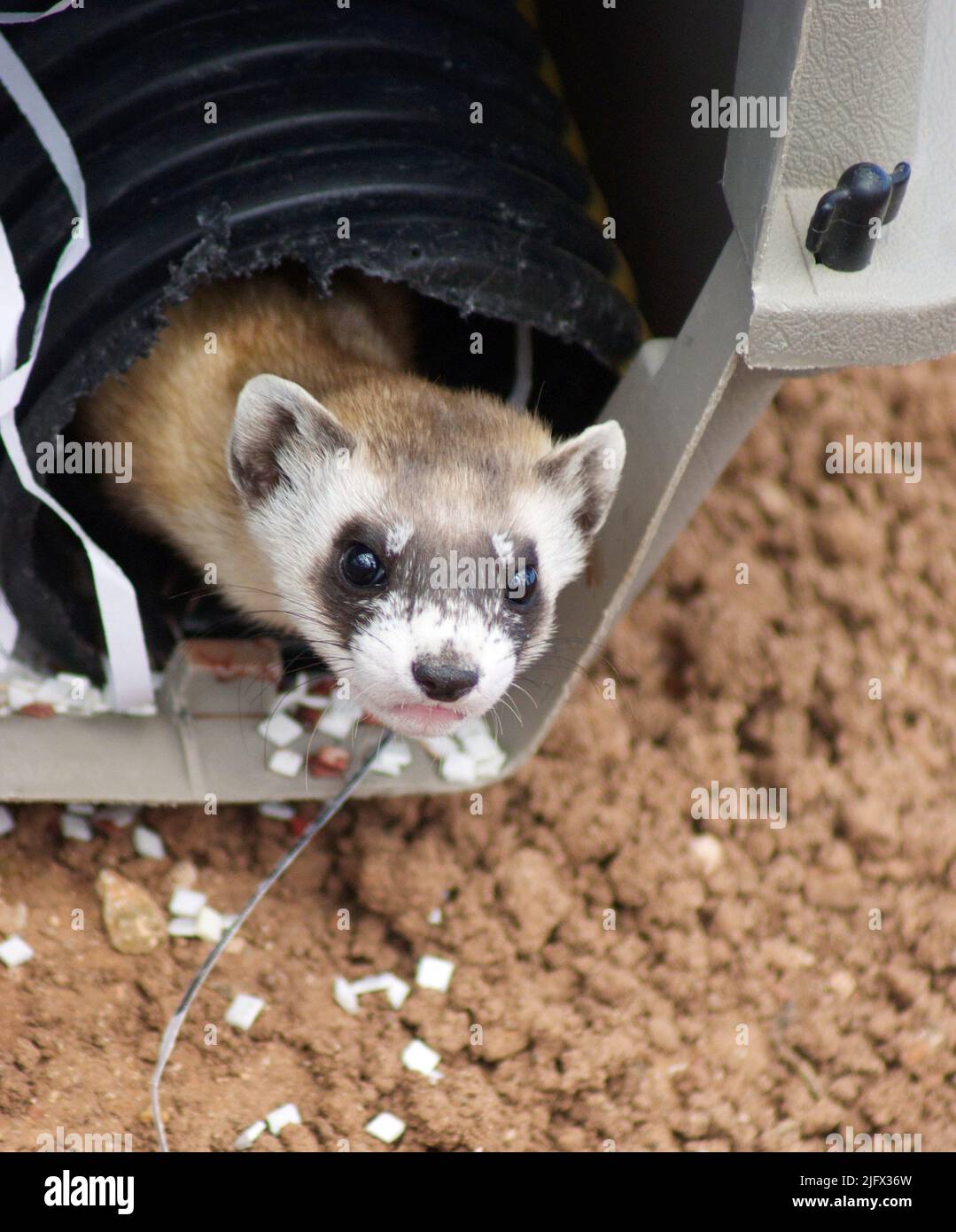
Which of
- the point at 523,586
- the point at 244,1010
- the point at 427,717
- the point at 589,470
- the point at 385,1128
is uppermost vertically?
the point at 589,470

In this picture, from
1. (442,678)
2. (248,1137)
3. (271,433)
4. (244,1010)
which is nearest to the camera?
(442,678)

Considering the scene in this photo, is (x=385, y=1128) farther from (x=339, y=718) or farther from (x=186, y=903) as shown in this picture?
(x=339, y=718)

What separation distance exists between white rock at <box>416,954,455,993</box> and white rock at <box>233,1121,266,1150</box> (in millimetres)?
405

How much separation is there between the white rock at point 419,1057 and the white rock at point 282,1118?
221 mm

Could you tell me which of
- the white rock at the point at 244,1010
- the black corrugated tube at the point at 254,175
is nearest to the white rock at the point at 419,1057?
the white rock at the point at 244,1010

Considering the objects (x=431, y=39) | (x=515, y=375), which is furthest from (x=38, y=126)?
(x=515, y=375)

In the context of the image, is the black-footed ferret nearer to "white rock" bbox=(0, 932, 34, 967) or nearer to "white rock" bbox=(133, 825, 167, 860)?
"white rock" bbox=(133, 825, 167, 860)

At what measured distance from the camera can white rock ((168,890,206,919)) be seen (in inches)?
101

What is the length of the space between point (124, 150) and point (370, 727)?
1199 mm

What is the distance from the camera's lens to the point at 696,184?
2588 millimetres

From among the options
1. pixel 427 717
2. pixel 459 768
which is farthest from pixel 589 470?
pixel 459 768

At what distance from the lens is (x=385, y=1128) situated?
2402 mm

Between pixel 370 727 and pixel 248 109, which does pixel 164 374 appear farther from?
pixel 370 727

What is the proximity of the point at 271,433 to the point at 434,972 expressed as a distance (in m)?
1.11
